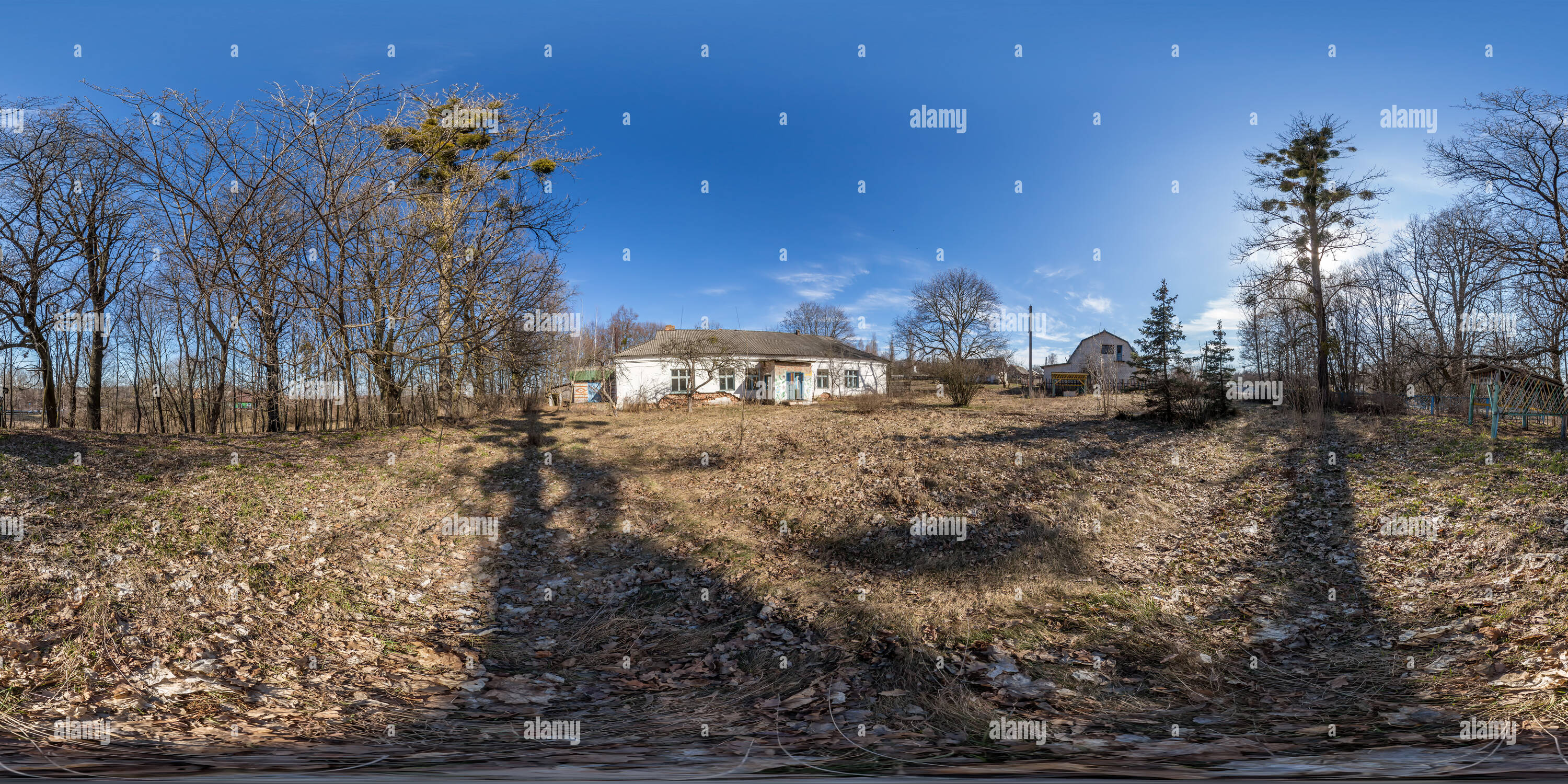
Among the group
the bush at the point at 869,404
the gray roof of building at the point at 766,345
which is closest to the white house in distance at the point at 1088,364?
the gray roof of building at the point at 766,345

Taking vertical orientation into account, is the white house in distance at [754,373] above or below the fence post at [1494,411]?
above

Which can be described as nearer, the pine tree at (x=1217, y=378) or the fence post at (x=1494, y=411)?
the fence post at (x=1494, y=411)

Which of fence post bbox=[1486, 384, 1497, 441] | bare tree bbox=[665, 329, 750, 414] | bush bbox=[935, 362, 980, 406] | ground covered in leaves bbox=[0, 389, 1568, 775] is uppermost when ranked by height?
bare tree bbox=[665, 329, 750, 414]

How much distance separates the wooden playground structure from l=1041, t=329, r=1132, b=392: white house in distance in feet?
88.0

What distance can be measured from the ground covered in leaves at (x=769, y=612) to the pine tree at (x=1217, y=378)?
21.8 ft

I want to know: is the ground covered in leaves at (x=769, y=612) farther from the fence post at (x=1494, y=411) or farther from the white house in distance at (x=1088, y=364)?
the white house in distance at (x=1088, y=364)

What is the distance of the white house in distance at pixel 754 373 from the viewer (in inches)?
1273

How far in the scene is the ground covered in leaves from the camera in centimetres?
393

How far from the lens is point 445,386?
A: 15375 millimetres

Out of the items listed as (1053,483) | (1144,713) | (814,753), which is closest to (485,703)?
(814,753)

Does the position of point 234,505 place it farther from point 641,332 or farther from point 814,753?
point 641,332

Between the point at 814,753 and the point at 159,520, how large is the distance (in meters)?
8.11

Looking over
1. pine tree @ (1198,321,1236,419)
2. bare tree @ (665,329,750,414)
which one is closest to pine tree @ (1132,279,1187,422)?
pine tree @ (1198,321,1236,419)

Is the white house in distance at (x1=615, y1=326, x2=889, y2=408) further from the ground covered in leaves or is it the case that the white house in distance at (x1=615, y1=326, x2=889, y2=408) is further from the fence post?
the fence post
